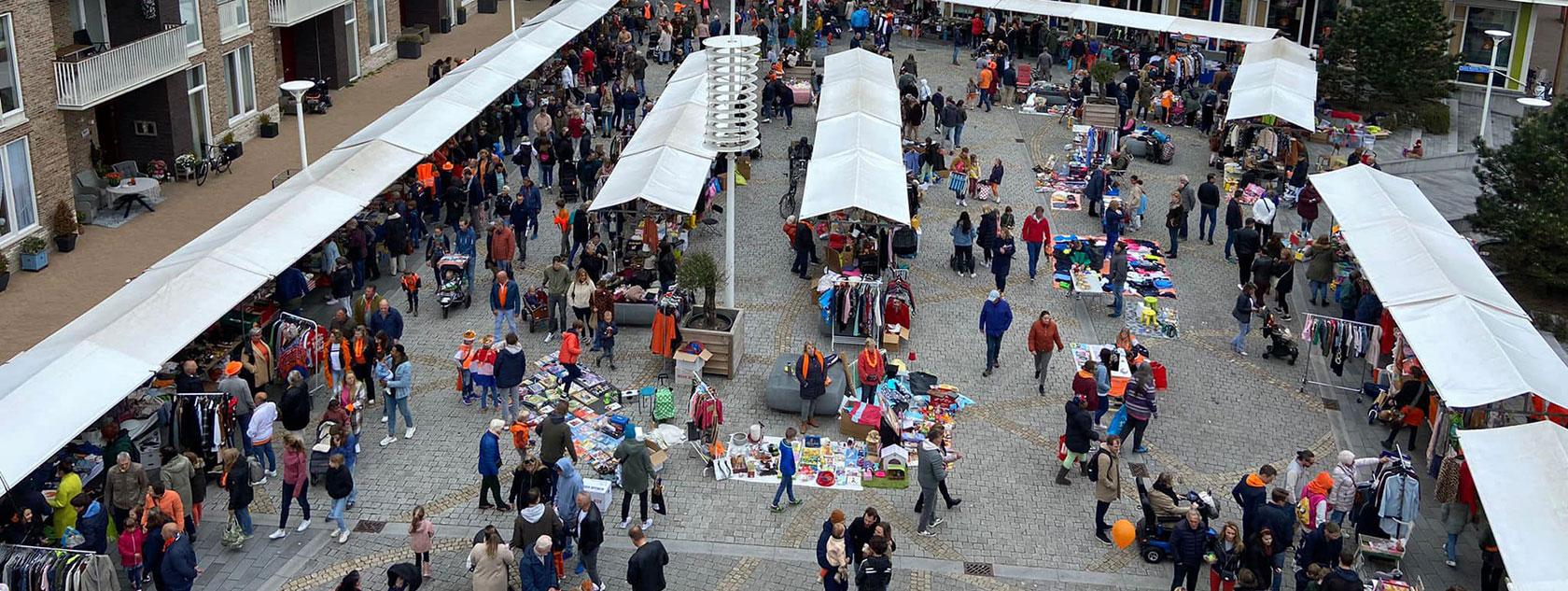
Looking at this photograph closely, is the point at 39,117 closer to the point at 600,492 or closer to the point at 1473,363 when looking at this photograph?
the point at 600,492

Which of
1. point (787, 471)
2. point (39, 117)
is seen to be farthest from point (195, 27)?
point (787, 471)

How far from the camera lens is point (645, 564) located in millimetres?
14477

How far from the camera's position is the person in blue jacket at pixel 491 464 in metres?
16.7

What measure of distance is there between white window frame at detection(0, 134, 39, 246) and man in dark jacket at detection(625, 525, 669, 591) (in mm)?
15781

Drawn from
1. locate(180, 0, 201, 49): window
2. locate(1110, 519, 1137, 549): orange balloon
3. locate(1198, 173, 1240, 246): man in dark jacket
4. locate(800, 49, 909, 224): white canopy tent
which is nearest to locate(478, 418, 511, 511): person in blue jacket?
locate(1110, 519, 1137, 549): orange balloon

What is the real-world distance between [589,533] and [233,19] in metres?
21.9

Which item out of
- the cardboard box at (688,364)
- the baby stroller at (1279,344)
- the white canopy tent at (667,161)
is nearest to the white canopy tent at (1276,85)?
the baby stroller at (1279,344)

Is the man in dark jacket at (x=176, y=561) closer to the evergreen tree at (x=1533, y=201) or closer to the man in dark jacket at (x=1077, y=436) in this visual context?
the man in dark jacket at (x=1077, y=436)

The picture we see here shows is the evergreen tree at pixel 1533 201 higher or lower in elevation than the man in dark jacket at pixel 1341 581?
higher

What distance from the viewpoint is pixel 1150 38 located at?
4506 cm

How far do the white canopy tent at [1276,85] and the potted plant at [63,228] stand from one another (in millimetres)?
23740

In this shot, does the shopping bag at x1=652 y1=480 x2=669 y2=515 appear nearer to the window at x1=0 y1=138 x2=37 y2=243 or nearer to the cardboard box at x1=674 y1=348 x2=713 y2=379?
the cardboard box at x1=674 y1=348 x2=713 y2=379

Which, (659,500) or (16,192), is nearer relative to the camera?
(659,500)

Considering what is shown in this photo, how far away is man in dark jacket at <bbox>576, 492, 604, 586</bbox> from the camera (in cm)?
1512
